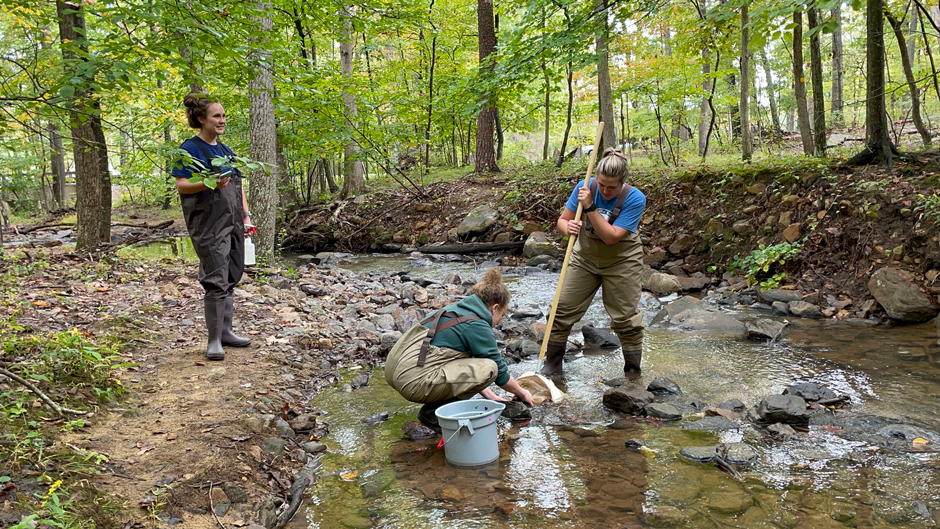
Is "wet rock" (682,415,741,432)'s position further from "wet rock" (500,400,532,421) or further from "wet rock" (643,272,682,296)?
"wet rock" (643,272,682,296)

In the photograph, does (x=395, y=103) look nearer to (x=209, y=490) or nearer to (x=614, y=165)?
(x=614, y=165)

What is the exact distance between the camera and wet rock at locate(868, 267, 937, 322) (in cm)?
590

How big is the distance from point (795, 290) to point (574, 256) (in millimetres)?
3982

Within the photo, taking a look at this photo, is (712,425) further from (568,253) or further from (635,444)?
(568,253)

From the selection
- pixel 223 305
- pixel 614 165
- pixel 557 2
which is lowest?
pixel 223 305

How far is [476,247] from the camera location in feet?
40.9

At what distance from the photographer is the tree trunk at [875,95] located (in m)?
7.00

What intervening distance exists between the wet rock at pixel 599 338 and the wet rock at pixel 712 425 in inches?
82.5

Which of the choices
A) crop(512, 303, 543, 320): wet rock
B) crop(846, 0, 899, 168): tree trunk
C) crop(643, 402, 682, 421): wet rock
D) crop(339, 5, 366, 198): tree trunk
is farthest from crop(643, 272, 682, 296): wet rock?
crop(339, 5, 366, 198): tree trunk

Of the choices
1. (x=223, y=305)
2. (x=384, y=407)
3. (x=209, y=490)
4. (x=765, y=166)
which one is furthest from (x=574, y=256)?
(x=765, y=166)

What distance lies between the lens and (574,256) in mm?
5062

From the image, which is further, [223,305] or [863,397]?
[223,305]

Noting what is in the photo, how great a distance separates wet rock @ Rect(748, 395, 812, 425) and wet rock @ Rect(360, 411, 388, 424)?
270 cm

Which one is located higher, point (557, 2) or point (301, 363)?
point (557, 2)
